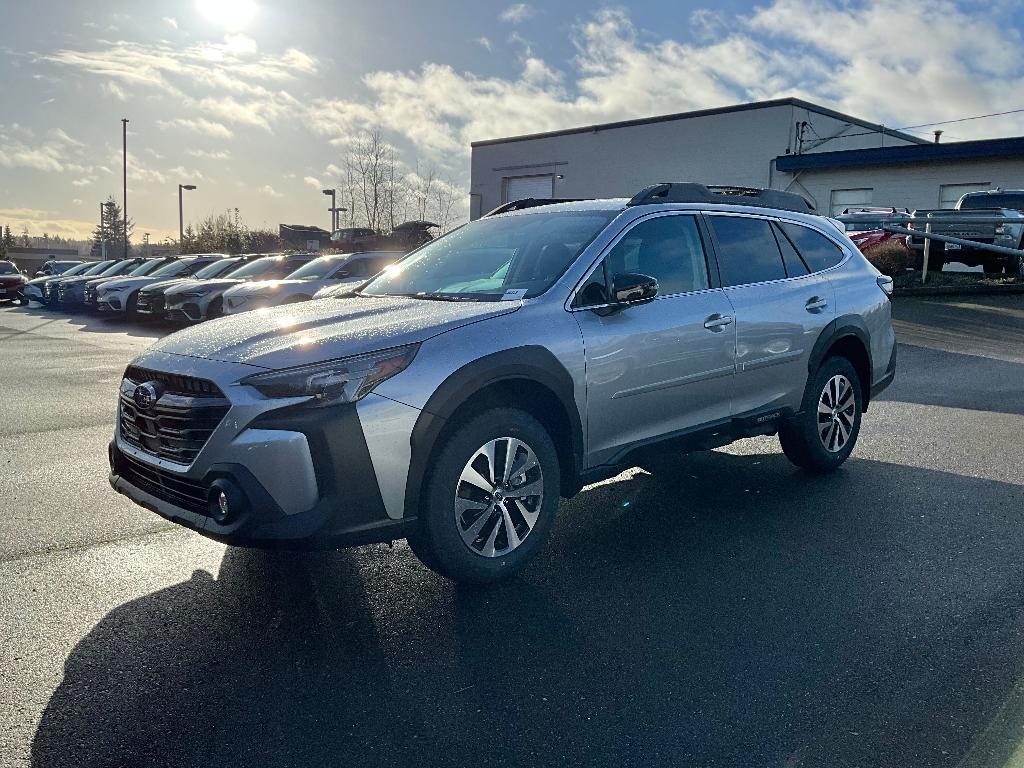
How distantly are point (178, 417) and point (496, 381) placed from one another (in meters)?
1.33

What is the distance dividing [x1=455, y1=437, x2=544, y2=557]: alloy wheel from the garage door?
37163 mm

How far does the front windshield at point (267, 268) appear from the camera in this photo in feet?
58.3

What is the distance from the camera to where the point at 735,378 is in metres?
5.08

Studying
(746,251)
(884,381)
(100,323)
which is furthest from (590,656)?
(100,323)

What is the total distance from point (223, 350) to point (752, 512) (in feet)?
10.3

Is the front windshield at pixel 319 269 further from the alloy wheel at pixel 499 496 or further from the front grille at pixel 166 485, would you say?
the alloy wheel at pixel 499 496

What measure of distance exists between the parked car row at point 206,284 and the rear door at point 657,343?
5775 millimetres

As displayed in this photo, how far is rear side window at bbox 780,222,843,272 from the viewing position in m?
5.86

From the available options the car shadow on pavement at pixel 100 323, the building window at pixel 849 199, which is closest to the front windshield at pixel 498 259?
the car shadow on pavement at pixel 100 323

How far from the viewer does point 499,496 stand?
3.90 metres

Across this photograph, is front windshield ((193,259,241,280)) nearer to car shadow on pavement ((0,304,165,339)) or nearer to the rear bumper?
car shadow on pavement ((0,304,165,339))

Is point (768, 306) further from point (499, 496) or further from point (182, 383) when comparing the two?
point (182, 383)

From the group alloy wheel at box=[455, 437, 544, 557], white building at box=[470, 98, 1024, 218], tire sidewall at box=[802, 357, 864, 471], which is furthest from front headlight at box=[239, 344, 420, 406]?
white building at box=[470, 98, 1024, 218]

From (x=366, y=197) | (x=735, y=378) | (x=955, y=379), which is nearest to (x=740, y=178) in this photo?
(x=366, y=197)
